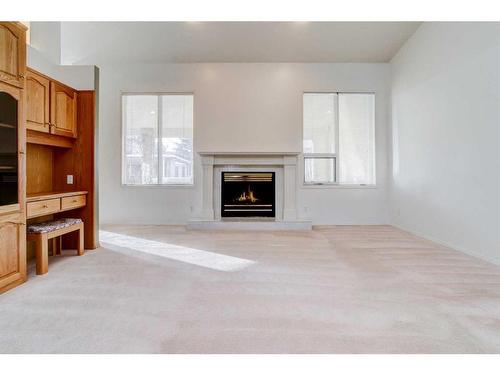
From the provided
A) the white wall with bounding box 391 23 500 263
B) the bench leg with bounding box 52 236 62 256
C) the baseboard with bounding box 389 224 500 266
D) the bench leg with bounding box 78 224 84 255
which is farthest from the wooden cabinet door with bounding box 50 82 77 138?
the baseboard with bounding box 389 224 500 266

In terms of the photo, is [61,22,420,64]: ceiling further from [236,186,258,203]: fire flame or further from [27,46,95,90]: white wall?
[236,186,258,203]: fire flame

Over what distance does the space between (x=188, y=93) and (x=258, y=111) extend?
5.04ft

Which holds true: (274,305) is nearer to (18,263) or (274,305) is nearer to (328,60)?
(18,263)

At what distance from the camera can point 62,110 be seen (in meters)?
3.58

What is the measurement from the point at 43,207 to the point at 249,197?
388 centimetres

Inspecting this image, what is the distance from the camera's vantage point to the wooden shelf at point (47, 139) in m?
3.19

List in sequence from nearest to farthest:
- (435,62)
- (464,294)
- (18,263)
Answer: (464,294), (18,263), (435,62)

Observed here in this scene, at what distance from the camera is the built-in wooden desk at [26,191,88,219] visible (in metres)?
2.81

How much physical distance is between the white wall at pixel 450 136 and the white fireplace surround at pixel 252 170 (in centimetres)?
211
